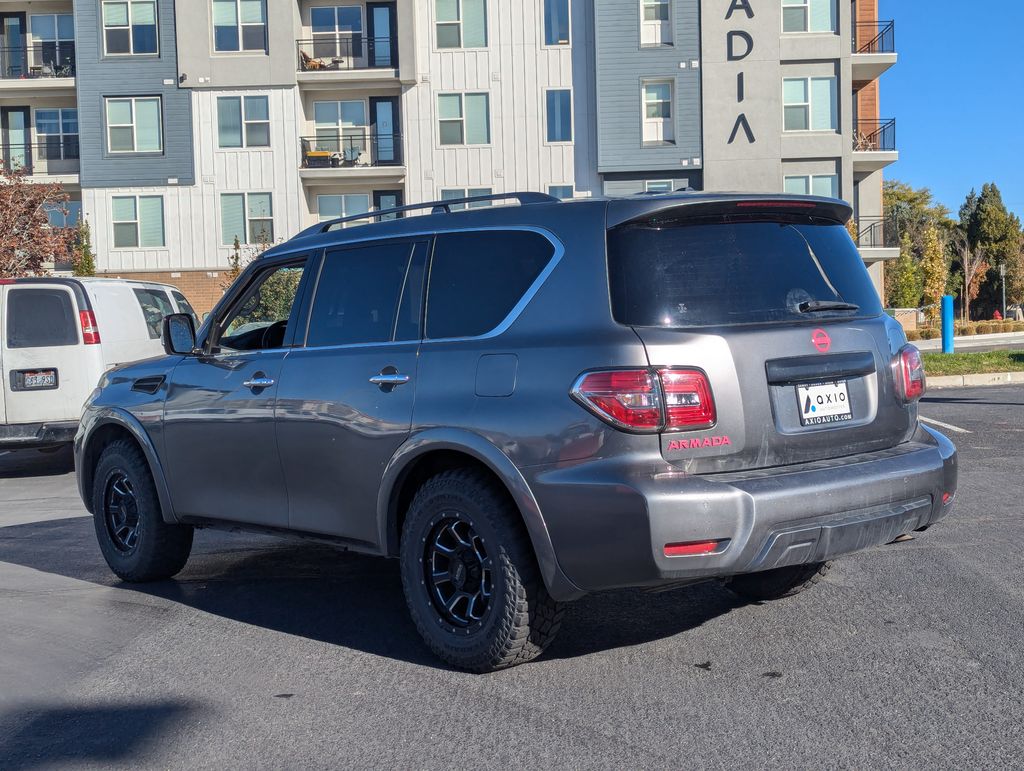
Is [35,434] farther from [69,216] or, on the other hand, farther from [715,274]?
[69,216]

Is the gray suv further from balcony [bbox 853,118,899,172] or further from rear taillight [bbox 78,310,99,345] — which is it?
balcony [bbox 853,118,899,172]

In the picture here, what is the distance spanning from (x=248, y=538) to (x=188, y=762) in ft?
14.4

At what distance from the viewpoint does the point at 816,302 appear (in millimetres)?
4824

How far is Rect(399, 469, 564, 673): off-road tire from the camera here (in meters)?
4.57

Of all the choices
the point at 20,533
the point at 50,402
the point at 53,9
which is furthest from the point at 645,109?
the point at 20,533

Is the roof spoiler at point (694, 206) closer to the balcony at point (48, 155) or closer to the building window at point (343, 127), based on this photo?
the building window at point (343, 127)

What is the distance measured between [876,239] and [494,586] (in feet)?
123

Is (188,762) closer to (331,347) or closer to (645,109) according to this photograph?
(331,347)

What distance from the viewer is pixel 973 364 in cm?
1883

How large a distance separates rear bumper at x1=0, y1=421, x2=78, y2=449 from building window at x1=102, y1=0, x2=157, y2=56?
1097 inches

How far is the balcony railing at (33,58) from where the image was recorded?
3806 cm

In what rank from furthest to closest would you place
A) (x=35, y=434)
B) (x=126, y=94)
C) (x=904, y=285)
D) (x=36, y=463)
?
(x=904, y=285)
(x=126, y=94)
(x=36, y=463)
(x=35, y=434)

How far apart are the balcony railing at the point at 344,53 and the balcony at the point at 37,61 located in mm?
7739

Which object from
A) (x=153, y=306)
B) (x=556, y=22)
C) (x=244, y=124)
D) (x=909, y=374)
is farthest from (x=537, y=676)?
(x=244, y=124)
